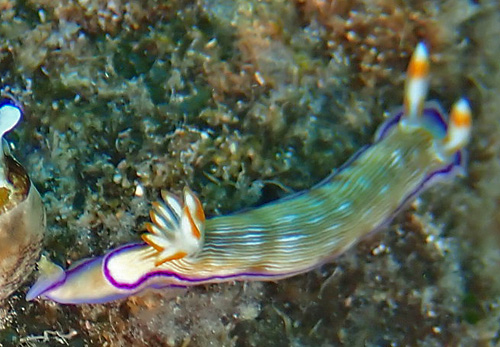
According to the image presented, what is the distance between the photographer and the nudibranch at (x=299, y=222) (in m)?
2.56

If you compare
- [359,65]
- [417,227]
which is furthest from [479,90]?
[417,227]

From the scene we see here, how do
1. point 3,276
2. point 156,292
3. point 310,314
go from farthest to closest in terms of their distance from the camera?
1. point 310,314
2. point 156,292
3. point 3,276

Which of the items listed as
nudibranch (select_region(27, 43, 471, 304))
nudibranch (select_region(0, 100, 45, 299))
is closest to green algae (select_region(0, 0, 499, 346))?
nudibranch (select_region(27, 43, 471, 304))

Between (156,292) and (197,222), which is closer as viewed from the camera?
(197,222)

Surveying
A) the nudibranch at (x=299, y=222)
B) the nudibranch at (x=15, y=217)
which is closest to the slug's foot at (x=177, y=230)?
the nudibranch at (x=299, y=222)

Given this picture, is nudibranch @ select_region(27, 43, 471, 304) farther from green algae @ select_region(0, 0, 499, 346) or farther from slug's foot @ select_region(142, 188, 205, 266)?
green algae @ select_region(0, 0, 499, 346)

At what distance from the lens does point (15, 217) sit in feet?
7.43


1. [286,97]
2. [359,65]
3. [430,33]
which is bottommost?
[286,97]

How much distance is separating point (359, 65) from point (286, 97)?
51 cm

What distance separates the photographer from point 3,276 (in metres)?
2.37

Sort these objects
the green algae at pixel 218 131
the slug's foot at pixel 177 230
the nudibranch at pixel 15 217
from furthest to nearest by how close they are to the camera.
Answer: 1. the green algae at pixel 218 131
2. the slug's foot at pixel 177 230
3. the nudibranch at pixel 15 217

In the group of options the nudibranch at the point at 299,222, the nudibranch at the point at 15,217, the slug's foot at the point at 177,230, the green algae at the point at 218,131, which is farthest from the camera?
the green algae at the point at 218,131

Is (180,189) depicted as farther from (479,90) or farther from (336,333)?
(479,90)

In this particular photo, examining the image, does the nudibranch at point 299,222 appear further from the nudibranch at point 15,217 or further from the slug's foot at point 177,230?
the nudibranch at point 15,217
